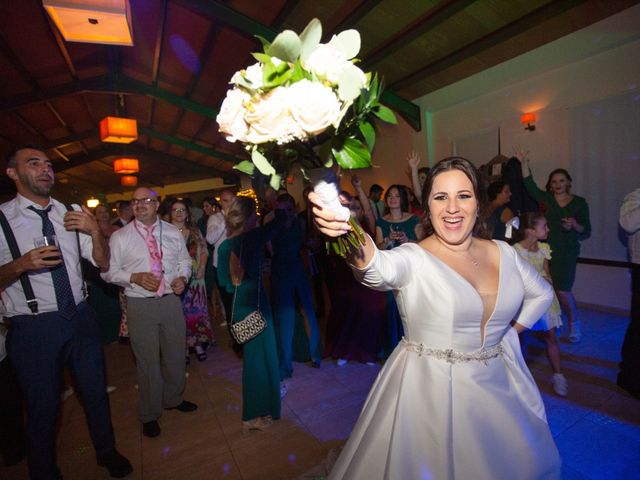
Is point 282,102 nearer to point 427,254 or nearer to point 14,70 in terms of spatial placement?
point 427,254

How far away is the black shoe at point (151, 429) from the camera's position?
2895 mm

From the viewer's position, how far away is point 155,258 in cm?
292

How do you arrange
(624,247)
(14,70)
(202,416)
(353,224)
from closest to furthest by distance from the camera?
(353,224), (202,416), (624,247), (14,70)

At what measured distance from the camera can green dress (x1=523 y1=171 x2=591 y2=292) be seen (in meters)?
4.10

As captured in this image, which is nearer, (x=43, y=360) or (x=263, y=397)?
(x=43, y=360)

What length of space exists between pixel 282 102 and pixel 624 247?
5.90 meters

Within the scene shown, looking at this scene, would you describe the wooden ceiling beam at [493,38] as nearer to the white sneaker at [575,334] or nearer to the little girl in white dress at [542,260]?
the little girl in white dress at [542,260]

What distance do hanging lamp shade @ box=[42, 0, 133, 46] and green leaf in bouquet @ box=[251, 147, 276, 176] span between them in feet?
10.3

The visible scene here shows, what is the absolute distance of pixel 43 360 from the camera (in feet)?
6.82

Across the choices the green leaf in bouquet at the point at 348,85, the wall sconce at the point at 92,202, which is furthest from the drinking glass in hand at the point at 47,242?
the wall sconce at the point at 92,202

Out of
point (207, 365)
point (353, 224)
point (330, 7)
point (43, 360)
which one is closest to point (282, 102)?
point (353, 224)

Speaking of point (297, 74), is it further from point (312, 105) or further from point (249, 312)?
point (249, 312)

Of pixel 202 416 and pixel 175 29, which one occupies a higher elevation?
pixel 175 29

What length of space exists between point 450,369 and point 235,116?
117 cm
